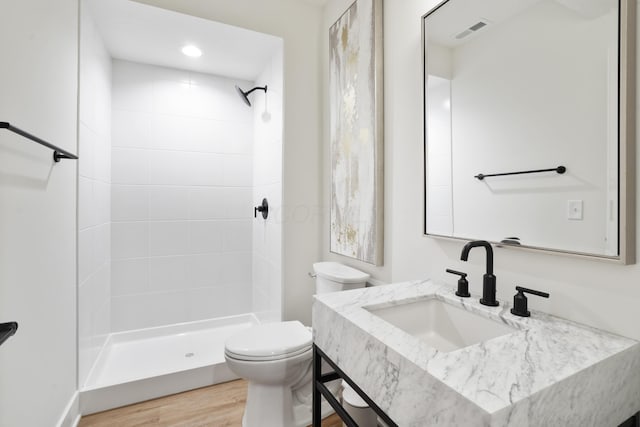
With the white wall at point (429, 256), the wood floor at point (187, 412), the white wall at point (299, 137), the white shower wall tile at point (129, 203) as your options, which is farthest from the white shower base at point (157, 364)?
the white wall at point (429, 256)

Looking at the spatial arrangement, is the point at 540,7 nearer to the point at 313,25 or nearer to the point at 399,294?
the point at 399,294

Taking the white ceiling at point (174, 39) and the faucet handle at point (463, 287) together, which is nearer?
the faucet handle at point (463, 287)

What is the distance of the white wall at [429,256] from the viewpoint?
770 millimetres

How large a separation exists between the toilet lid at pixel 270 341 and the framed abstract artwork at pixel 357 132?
52 centimetres

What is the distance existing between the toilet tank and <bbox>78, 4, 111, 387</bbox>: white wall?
128cm

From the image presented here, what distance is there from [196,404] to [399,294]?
1.44 meters

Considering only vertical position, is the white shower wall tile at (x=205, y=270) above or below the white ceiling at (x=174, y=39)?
below

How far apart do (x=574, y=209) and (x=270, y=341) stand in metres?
1.35

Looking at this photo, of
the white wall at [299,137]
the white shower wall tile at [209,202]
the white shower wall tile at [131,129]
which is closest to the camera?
the white wall at [299,137]

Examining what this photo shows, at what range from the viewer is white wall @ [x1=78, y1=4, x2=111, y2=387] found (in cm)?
168

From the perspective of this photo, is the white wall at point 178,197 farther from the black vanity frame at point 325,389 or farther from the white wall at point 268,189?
the black vanity frame at point 325,389

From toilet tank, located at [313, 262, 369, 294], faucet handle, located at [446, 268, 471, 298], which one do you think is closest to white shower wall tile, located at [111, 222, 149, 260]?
toilet tank, located at [313, 262, 369, 294]

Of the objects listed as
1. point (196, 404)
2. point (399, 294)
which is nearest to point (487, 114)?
point (399, 294)

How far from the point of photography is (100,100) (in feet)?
6.77
